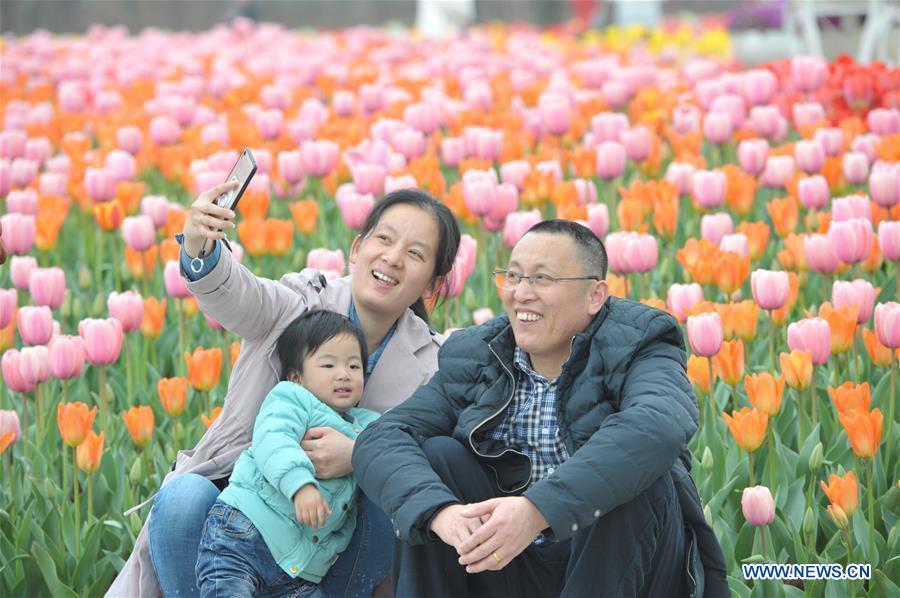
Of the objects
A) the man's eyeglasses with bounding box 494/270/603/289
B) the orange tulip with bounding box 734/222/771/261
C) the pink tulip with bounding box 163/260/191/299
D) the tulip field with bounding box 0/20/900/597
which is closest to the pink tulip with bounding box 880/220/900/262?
the tulip field with bounding box 0/20/900/597

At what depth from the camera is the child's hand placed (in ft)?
10.3

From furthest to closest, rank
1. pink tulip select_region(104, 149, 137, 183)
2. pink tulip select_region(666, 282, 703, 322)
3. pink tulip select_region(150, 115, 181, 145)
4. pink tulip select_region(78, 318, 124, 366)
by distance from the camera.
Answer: pink tulip select_region(150, 115, 181, 145), pink tulip select_region(104, 149, 137, 183), pink tulip select_region(666, 282, 703, 322), pink tulip select_region(78, 318, 124, 366)

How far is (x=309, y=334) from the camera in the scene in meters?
3.45

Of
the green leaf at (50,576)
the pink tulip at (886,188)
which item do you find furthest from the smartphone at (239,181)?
the pink tulip at (886,188)

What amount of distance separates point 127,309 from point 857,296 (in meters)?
2.31

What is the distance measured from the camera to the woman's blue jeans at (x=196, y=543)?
321 cm

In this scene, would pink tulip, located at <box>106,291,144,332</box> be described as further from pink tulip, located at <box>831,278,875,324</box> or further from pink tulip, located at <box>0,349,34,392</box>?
pink tulip, located at <box>831,278,875,324</box>

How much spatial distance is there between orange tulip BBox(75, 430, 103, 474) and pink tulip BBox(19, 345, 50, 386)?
40cm

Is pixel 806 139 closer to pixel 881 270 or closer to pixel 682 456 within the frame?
pixel 881 270

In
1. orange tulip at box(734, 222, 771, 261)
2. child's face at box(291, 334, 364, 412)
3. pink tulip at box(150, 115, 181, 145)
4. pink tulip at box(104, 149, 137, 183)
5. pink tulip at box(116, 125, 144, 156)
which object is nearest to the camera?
child's face at box(291, 334, 364, 412)

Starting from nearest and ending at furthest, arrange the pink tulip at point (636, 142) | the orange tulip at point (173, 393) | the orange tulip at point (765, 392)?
the orange tulip at point (765, 392)
the orange tulip at point (173, 393)
the pink tulip at point (636, 142)

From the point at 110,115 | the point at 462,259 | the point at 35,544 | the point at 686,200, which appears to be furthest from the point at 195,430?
the point at 110,115

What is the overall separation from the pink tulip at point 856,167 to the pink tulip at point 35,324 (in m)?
3.20

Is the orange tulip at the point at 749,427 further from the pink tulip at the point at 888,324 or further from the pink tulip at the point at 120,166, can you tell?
the pink tulip at the point at 120,166
